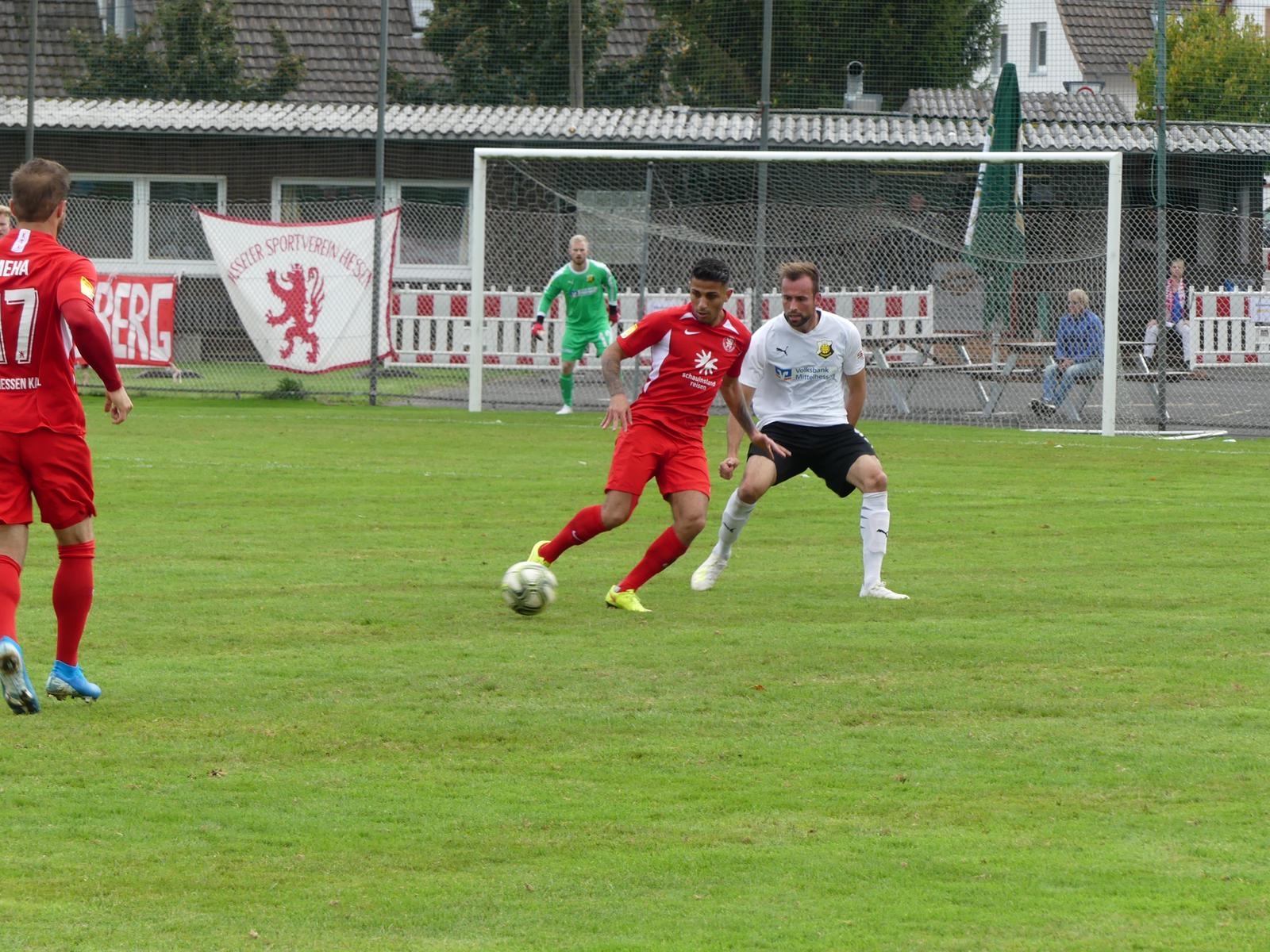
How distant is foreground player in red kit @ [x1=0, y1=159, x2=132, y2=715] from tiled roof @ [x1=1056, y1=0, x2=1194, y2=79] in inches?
1610

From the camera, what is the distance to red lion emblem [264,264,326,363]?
70.1 ft

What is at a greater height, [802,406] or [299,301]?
[299,301]

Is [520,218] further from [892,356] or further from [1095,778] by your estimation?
[1095,778]

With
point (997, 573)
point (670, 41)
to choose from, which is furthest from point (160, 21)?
point (997, 573)

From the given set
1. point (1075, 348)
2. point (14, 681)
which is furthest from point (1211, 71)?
point (14, 681)

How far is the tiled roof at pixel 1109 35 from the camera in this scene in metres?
46.8

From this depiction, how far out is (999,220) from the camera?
22.2 m

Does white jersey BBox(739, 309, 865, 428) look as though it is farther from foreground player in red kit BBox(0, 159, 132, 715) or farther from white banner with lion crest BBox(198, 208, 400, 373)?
white banner with lion crest BBox(198, 208, 400, 373)

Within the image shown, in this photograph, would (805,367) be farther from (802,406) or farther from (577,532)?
(577,532)

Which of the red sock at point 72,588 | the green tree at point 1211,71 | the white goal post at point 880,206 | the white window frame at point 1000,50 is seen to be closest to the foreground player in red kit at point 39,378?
the red sock at point 72,588

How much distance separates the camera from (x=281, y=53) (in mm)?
33625

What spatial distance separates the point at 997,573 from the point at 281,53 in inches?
1014

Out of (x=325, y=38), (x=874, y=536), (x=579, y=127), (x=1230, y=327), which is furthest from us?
(x=325, y=38)

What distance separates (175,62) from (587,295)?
13005 mm
